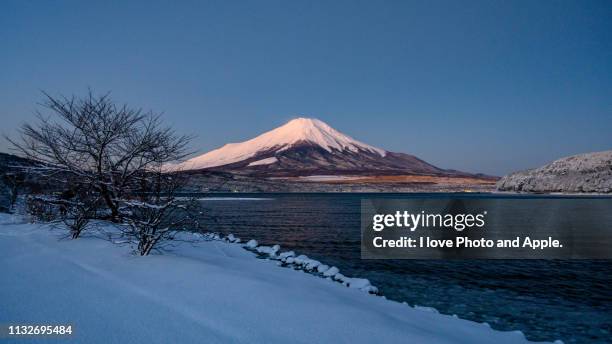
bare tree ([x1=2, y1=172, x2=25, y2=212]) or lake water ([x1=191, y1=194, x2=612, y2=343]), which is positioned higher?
bare tree ([x1=2, y1=172, x2=25, y2=212])

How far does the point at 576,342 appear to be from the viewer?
272 inches

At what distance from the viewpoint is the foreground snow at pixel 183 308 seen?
445cm

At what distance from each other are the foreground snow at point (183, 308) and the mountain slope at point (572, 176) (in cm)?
14514

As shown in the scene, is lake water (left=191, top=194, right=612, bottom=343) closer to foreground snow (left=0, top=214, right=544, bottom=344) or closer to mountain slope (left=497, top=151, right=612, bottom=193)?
foreground snow (left=0, top=214, right=544, bottom=344)

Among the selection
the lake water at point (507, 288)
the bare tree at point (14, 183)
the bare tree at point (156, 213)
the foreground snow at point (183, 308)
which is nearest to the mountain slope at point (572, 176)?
the lake water at point (507, 288)

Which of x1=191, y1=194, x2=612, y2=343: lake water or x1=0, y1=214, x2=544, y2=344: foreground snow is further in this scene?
x1=191, y1=194, x2=612, y2=343: lake water

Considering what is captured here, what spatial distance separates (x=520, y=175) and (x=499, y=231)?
149177 millimetres

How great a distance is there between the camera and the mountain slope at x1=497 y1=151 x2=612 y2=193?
11825cm

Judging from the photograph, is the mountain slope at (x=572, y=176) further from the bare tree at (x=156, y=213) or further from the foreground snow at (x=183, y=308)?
the bare tree at (x=156, y=213)

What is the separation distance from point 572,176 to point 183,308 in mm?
160554

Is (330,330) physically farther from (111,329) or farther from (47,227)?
(47,227)

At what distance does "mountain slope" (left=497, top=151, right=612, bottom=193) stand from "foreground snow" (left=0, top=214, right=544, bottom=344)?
476 feet

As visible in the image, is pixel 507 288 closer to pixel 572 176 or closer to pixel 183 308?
pixel 183 308

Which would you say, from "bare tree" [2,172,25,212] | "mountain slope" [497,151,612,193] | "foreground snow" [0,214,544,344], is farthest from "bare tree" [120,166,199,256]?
"mountain slope" [497,151,612,193]
